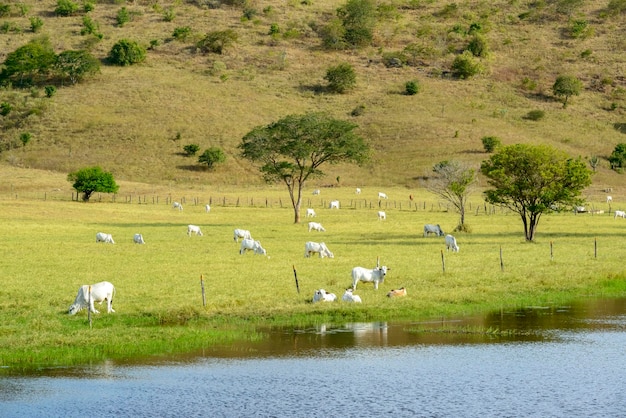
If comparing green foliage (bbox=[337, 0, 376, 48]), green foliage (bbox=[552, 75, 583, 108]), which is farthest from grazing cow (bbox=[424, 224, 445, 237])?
green foliage (bbox=[337, 0, 376, 48])

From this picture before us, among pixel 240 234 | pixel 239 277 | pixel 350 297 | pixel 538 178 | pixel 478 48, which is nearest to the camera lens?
pixel 350 297

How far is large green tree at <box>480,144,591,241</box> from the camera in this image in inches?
2375

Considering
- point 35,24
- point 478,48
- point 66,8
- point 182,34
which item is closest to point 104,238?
point 182,34

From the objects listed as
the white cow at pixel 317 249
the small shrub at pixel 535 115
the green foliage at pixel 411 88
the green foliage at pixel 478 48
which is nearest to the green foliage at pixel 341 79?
the green foliage at pixel 411 88

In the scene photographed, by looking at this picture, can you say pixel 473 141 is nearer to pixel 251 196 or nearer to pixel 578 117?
pixel 578 117

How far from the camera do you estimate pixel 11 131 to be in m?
139

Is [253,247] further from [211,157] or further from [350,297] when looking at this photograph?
[211,157]

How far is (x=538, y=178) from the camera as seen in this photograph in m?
61.1

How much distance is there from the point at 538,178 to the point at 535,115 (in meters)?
89.9

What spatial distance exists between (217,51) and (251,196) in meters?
71.0

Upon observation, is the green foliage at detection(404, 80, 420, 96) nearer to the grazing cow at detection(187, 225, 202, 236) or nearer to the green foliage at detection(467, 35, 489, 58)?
the green foliage at detection(467, 35, 489, 58)

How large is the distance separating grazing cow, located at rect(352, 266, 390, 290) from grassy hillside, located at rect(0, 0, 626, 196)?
81.0 m

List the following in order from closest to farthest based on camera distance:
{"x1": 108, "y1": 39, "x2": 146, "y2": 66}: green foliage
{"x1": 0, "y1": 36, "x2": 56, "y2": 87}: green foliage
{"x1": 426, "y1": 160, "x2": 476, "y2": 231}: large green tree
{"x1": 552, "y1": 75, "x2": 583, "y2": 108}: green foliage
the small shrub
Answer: {"x1": 426, "y1": 160, "x2": 476, "y2": 231}: large green tree → the small shrub → {"x1": 0, "y1": 36, "x2": 56, "y2": 87}: green foliage → {"x1": 552, "y1": 75, "x2": 583, "y2": 108}: green foliage → {"x1": 108, "y1": 39, "x2": 146, "y2": 66}: green foliage

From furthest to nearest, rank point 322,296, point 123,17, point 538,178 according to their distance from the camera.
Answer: point 123,17
point 538,178
point 322,296
